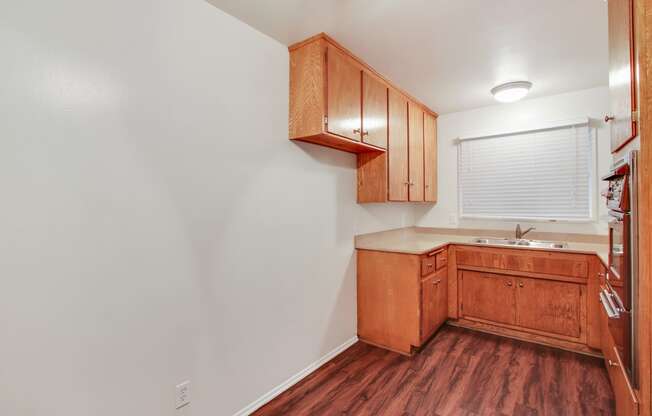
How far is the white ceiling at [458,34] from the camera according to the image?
1.75 metres

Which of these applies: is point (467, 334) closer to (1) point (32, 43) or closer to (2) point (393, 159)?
(2) point (393, 159)

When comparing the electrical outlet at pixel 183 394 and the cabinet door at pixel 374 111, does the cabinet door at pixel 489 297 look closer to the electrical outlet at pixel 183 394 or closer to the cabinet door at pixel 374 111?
the cabinet door at pixel 374 111

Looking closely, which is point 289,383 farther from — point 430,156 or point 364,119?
point 430,156

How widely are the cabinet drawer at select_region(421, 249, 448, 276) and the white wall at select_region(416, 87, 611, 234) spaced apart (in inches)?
29.7

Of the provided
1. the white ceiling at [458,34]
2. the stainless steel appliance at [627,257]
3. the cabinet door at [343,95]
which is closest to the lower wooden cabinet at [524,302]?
the stainless steel appliance at [627,257]

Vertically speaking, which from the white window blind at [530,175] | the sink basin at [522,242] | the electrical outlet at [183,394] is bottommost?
the electrical outlet at [183,394]

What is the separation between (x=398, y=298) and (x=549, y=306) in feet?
4.48

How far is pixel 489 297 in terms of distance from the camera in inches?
121

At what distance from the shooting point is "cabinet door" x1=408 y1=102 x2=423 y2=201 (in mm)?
3205

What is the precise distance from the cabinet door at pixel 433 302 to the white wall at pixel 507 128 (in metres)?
0.89

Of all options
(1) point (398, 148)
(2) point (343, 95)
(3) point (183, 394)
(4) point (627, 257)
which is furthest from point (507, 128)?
(3) point (183, 394)

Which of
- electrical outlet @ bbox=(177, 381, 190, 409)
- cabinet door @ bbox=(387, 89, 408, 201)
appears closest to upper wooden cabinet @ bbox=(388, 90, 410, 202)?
cabinet door @ bbox=(387, 89, 408, 201)

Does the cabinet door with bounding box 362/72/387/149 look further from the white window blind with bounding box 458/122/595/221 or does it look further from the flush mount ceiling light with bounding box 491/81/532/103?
the white window blind with bounding box 458/122/595/221

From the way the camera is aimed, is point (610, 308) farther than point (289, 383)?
No
